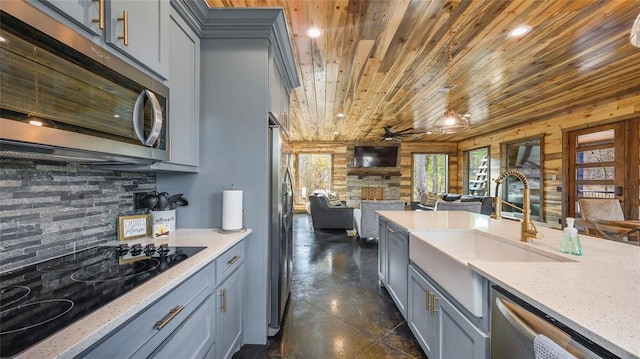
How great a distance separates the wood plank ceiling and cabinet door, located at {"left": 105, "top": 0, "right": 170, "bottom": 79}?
88 centimetres

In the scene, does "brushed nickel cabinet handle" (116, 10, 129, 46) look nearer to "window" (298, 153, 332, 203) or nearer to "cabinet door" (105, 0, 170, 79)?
"cabinet door" (105, 0, 170, 79)

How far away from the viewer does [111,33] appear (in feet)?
3.18

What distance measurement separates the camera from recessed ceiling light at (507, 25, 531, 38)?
2240mm

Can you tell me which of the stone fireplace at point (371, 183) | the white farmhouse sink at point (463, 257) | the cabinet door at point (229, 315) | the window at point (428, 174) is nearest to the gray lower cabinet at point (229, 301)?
the cabinet door at point (229, 315)

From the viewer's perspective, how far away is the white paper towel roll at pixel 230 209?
5.69ft

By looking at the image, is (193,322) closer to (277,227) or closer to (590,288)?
(277,227)

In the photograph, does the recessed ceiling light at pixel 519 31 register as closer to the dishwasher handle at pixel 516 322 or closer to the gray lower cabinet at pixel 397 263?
the gray lower cabinet at pixel 397 263

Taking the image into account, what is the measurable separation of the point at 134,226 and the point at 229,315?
2.67ft

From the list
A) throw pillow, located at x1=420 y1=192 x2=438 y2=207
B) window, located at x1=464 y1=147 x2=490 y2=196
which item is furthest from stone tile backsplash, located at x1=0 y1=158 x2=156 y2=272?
window, located at x1=464 y1=147 x2=490 y2=196

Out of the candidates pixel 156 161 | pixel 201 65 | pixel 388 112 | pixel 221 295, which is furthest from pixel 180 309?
pixel 388 112

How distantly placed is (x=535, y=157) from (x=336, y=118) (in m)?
4.35

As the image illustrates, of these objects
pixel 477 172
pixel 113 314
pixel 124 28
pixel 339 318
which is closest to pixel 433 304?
pixel 339 318

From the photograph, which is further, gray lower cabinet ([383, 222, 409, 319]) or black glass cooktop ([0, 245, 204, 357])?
gray lower cabinet ([383, 222, 409, 319])

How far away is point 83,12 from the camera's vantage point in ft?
2.85
